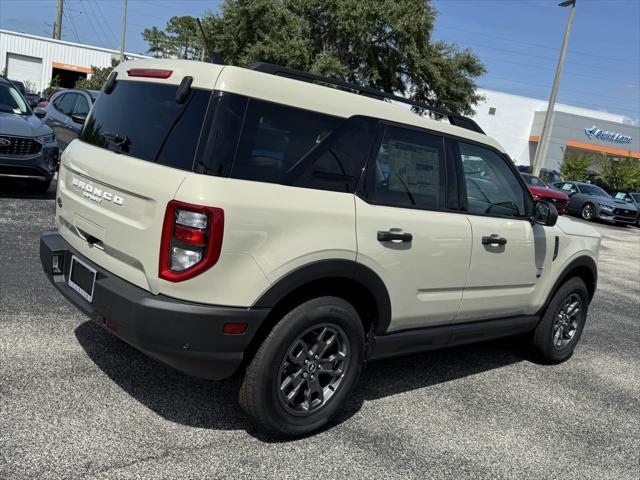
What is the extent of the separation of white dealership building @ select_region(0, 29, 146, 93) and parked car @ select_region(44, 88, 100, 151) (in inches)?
1743

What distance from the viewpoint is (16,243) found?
6.73 m

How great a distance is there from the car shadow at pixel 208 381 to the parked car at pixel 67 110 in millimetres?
6893

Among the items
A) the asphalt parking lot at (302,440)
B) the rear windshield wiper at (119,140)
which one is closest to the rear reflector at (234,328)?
the asphalt parking lot at (302,440)

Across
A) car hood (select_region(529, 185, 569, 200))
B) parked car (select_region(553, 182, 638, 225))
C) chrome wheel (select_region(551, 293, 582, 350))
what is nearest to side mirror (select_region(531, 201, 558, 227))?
chrome wheel (select_region(551, 293, 582, 350))

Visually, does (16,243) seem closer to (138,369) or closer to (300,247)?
(138,369)

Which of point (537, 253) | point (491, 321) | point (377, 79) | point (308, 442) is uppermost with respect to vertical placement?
point (377, 79)

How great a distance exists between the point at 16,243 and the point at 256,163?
4.75 meters

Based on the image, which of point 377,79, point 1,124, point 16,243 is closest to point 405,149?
point 16,243

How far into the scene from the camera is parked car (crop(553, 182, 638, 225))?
76.9ft

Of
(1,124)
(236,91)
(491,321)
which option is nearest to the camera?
(236,91)

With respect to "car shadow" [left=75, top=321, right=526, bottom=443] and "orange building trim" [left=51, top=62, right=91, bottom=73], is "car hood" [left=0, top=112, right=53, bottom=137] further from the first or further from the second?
"orange building trim" [left=51, top=62, right=91, bottom=73]

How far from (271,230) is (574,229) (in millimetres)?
3333

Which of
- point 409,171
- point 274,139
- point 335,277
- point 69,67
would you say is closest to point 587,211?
point 409,171

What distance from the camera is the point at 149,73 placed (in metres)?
3.53
